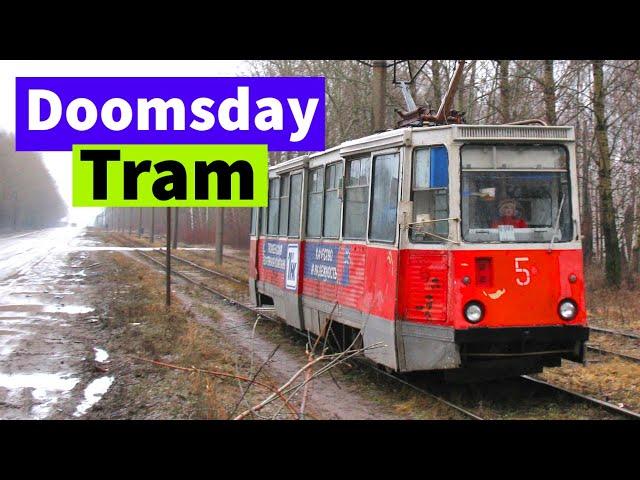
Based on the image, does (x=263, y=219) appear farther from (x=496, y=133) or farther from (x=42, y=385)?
(x=496, y=133)

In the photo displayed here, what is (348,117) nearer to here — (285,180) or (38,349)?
(285,180)

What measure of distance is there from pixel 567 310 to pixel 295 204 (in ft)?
18.8

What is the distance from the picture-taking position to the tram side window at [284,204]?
42.6ft

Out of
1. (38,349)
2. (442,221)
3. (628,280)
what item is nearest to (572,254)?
(442,221)

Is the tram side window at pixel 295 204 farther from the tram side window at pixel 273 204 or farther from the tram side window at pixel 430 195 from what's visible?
the tram side window at pixel 430 195

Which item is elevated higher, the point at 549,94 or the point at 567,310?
the point at 549,94

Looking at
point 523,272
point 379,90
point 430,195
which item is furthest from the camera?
point 379,90

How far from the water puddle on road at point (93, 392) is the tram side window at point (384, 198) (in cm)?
392

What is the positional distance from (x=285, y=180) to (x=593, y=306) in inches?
323

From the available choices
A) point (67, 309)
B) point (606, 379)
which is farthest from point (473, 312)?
point (67, 309)

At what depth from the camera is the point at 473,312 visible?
762 centimetres

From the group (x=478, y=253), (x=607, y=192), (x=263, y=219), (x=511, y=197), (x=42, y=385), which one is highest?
(x=607, y=192)

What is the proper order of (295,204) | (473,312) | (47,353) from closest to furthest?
(473,312), (47,353), (295,204)

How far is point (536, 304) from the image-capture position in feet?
25.4
